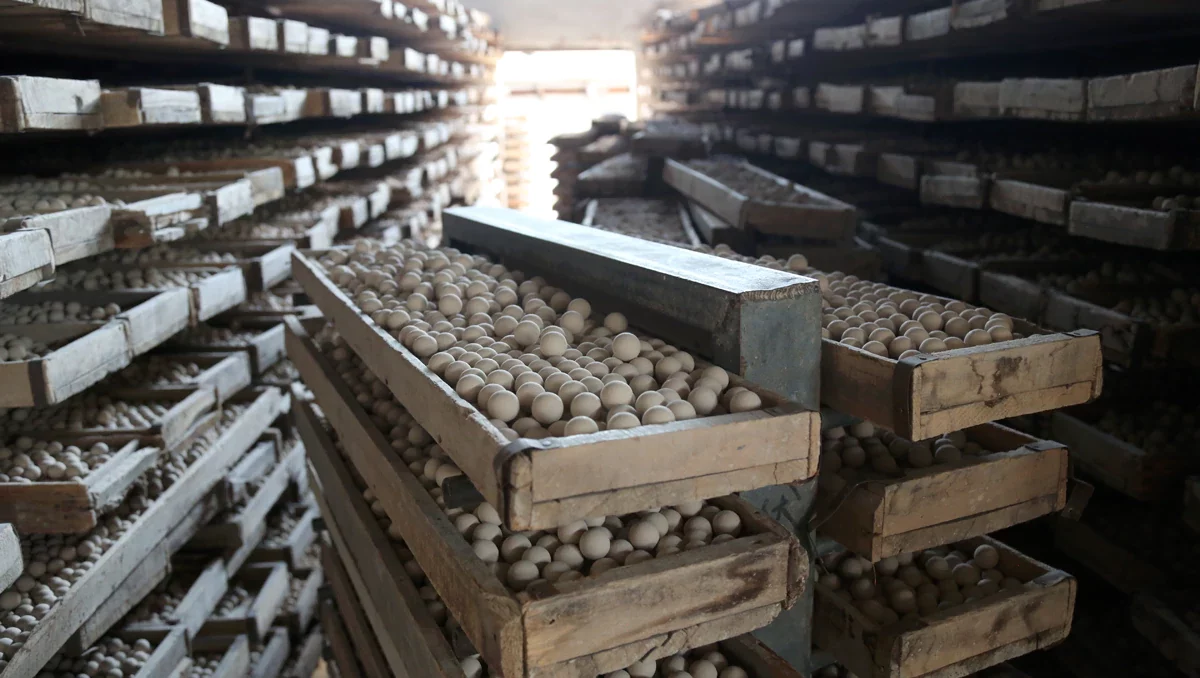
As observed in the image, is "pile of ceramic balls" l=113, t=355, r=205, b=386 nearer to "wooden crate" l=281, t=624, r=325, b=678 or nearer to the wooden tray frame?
"wooden crate" l=281, t=624, r=325, b=678

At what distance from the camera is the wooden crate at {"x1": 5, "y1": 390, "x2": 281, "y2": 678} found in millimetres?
2719

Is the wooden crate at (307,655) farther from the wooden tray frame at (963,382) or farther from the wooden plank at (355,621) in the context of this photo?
the wooden tray frame at (963,382)

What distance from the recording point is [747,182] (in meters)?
6.04

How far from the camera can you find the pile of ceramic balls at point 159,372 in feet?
13.6

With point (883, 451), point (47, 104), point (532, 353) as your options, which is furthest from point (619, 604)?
point (47, 104)

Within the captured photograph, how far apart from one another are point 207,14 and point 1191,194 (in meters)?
4.06

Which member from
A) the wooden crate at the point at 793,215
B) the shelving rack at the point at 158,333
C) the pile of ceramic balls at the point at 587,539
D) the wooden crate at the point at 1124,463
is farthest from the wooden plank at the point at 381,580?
the wooden crate at the point at 1124,463

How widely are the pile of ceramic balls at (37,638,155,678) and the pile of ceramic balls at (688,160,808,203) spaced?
3.64 metres

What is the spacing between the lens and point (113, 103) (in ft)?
10.9

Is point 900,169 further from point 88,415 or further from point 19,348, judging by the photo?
point 19,348

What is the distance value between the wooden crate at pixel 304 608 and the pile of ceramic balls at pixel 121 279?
1585 millimetres

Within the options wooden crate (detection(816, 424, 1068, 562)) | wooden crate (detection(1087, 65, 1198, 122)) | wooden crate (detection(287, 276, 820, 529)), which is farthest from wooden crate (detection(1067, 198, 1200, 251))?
wooden crate (detection(287, 276, 820, 529))

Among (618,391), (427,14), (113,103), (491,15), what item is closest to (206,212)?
(113,103)

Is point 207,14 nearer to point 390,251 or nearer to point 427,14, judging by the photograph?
point 390,251
